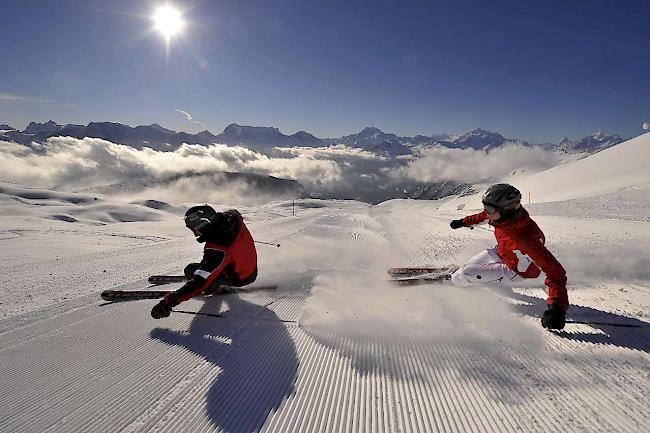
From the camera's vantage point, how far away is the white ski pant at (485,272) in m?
5.36

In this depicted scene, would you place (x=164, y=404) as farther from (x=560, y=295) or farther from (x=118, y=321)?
(x=560, y=295)

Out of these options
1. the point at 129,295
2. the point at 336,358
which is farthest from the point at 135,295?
the point at 336,358

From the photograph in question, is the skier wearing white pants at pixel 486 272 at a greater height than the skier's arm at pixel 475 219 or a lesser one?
lesser

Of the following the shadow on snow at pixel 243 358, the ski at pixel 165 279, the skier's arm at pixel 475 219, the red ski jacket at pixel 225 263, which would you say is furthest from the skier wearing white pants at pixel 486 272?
the ski at pixel 165 279

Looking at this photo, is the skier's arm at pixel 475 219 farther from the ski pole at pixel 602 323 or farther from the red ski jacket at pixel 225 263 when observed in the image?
the red ski jacket at pixel 225 263

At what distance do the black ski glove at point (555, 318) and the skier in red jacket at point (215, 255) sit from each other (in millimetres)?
4016

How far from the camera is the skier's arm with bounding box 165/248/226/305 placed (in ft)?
15.0

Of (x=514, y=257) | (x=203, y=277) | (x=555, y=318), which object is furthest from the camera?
(x=514, y=257)

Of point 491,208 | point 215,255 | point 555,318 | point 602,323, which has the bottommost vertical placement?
point 602,323

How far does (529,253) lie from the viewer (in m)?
4.32

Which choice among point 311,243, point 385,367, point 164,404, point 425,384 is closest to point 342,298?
point 385,367

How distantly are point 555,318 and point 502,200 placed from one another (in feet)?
4.82

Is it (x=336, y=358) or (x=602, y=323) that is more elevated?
(x=336, y=358)

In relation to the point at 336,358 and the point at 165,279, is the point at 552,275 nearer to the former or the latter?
the point at 336,358
